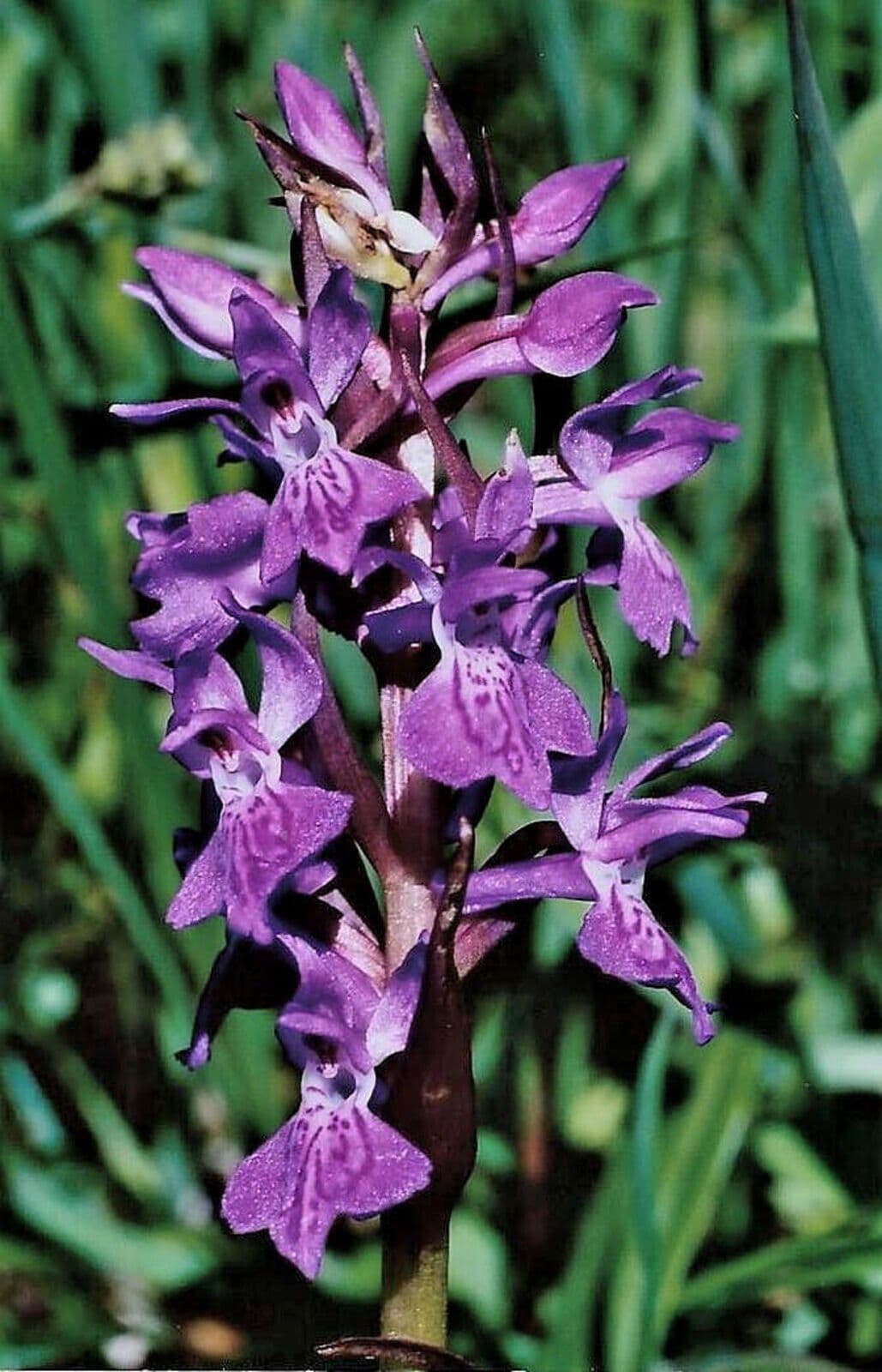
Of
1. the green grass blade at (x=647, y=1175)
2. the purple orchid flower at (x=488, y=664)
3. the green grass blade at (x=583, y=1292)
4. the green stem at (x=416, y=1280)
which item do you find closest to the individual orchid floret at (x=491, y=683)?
the purple orchid flower at (x=488, y=664)

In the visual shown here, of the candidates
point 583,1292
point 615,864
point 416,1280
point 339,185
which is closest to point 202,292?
point 339,185

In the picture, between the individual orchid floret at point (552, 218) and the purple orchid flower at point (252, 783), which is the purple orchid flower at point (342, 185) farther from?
the purple orchid flower at point (252, 783)

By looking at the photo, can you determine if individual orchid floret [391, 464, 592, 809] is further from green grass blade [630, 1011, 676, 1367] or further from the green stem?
green grass blade [630, 1011, 676, 1367]

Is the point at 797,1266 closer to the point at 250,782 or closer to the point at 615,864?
the point at 615,864

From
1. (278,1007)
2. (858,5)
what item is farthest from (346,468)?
(858,5)

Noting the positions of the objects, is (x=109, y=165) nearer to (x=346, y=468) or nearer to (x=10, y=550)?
(x=10, y=550)

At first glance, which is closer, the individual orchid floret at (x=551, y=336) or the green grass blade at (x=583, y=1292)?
the individual orchid floret at (x=551, y=336)

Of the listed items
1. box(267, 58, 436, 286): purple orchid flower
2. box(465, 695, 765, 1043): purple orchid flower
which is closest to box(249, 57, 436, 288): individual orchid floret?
box(267, 58, 436, 286): purple orchid flower
